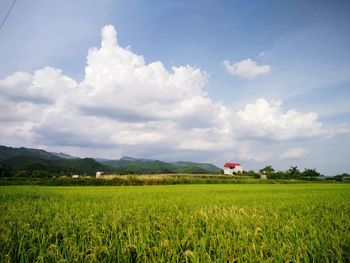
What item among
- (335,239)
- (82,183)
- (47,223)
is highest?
(335,239)

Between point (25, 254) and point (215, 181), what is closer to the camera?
point (25, 254)

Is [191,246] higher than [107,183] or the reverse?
higher

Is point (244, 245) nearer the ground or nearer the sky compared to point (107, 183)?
nearer the sky

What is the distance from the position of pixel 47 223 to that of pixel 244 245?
3.84 meters

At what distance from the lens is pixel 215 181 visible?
46188 mm

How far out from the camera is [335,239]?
10.5 ft

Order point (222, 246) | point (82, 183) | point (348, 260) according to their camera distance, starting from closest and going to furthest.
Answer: point (348, 260) < point (222, 246) < point (82, 183)

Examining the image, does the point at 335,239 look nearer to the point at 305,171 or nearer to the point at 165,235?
the point at 165,235

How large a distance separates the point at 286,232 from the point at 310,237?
32 centimetres

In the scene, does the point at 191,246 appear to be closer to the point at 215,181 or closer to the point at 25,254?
the point at 25,254

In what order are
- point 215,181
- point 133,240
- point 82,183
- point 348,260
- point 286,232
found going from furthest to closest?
point 215,181 < point 82,183 < point 286,232 < point 133,240 < point 348,260

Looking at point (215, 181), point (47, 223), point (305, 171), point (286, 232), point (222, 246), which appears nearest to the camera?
point (222, 246)

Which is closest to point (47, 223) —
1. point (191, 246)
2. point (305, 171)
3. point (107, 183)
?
point (191, 246)

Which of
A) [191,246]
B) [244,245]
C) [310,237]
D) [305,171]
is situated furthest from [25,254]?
Answer: [305,171]
